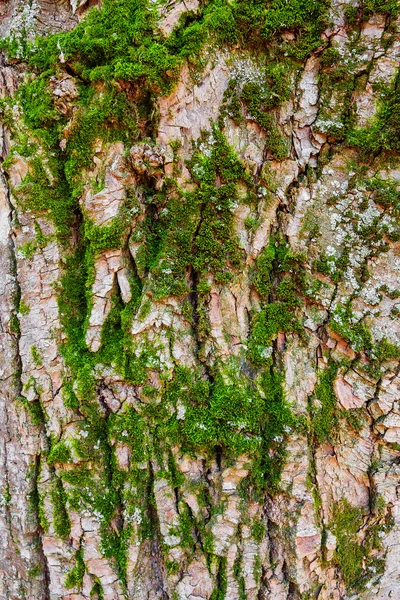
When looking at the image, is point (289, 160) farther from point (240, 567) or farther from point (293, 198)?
point (240, 567)

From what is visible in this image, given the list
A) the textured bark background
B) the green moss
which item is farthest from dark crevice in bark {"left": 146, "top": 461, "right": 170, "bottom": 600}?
the green moss

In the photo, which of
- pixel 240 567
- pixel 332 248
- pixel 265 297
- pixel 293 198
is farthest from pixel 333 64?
pixel 240 567

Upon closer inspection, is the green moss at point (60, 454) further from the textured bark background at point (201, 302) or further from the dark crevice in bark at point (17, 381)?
the dark crevice in bark at point (17, 381)

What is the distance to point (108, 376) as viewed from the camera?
216 centimetres

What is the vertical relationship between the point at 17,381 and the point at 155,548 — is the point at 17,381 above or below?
above

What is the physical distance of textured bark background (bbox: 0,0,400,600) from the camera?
2.13 metres

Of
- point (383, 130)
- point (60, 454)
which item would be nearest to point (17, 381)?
point (60, 454)

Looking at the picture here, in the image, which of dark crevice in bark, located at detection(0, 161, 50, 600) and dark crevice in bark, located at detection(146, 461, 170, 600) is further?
dark crevice in bark, located at detection(0, 161, 50, 600)

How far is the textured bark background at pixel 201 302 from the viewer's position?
2127mm

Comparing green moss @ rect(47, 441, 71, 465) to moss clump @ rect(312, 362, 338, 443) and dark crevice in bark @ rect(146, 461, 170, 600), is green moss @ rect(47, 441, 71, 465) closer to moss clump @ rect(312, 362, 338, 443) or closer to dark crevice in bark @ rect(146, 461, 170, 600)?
dark crevice in bark @ rect(146, 461, 170, 600)

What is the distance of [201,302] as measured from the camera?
87.0 inches

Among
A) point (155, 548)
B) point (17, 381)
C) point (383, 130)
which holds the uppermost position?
point (383, 130)

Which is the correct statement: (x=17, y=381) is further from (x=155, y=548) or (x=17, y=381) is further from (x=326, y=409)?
(x=326, y=409)

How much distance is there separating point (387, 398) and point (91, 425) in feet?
5.90
